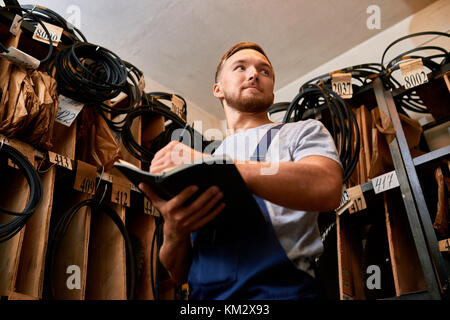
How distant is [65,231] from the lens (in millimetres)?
1785

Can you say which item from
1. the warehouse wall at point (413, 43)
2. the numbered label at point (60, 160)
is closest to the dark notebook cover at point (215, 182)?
the numbered label at point (60, 160)

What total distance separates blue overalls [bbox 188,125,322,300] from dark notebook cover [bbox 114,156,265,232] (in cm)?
5

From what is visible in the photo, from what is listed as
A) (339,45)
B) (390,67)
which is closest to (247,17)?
(339,45)

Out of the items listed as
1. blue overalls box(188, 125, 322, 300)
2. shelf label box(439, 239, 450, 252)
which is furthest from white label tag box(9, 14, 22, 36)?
shelf label box(439, 239, 450, 252)

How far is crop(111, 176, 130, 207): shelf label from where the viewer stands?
207 cm

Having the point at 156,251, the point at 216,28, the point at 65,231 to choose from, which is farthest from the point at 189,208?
the point at 216,28

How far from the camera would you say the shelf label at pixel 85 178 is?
1.88 m

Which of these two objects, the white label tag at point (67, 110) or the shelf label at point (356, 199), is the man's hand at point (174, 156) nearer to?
the white label tag at point (67, 110)

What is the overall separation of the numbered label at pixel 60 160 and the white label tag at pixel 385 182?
62.9 inches

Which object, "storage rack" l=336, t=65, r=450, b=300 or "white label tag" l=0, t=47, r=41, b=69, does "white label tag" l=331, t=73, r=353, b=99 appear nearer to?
"storage rack" l=336, t=65, r=450, b=300

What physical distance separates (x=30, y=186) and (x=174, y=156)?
98 cm

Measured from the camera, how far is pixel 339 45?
3.36 meters
